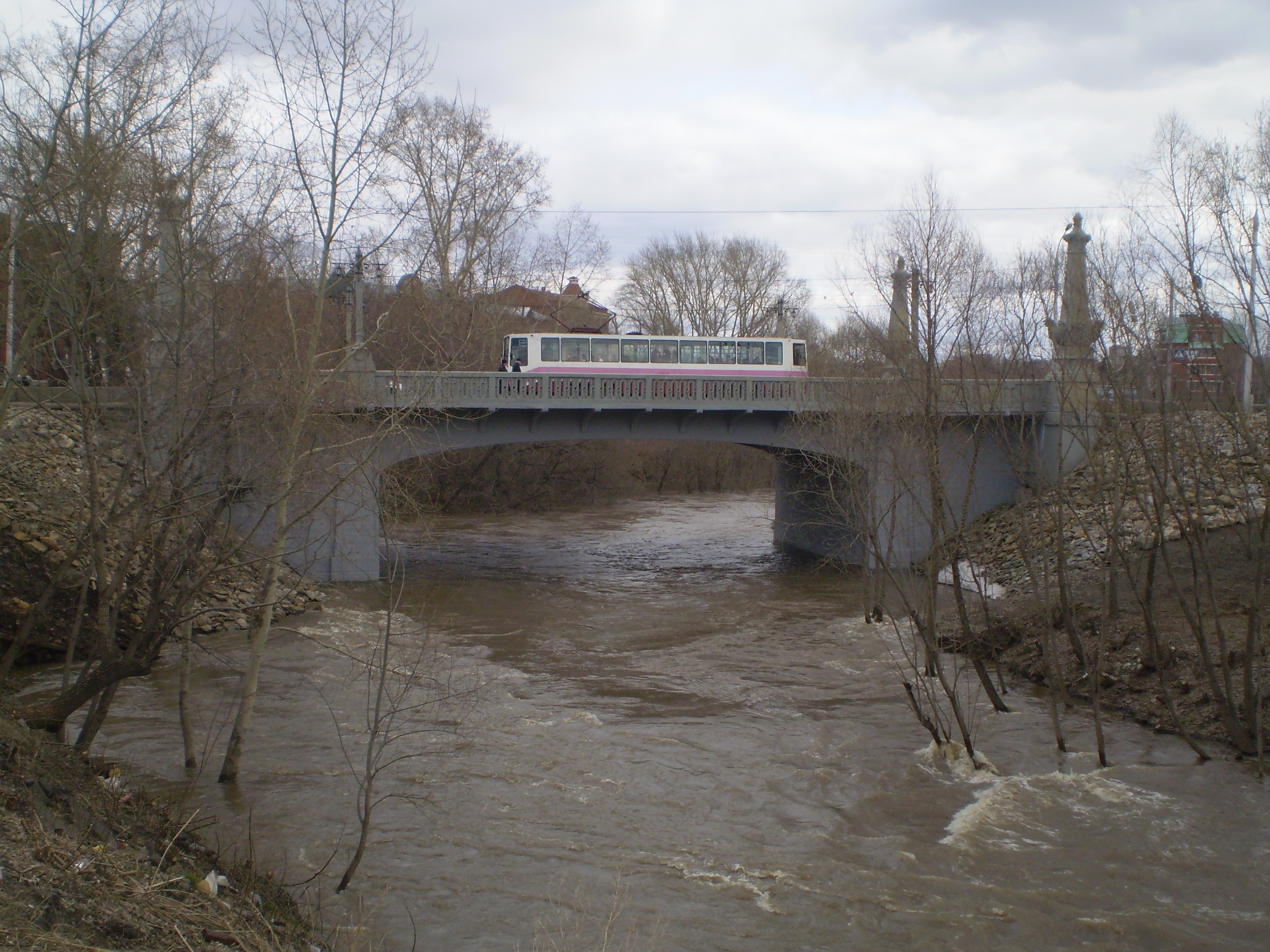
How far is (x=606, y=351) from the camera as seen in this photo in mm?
32031

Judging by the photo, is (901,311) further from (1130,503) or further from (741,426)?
(741,426)

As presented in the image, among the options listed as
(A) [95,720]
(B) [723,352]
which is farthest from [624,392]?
(A) [95,720]

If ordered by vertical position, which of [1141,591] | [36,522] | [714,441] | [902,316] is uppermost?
[902,316]

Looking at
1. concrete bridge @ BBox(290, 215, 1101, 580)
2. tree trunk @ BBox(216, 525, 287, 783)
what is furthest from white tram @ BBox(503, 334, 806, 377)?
tree trunk @ BBox(216, 525, 287, 783)

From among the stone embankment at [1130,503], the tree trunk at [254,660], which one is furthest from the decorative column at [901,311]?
the tree trunk at [254,660]

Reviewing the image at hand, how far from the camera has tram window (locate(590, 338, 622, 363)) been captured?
31906mm

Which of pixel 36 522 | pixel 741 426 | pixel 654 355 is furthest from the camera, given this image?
pixel 654 355

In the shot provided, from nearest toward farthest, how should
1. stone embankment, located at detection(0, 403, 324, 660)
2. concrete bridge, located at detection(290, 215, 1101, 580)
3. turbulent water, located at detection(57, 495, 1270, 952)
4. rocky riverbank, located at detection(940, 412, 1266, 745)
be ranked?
turbulent water, located at detection(57, 495, 1270, 952), rocky riverbank, located at detection(940, 412, 1266, 745), stone embankment, located at detection(0, 403, 324, 660), concrete bridge, located at detection(290, 215, 1101, 580)

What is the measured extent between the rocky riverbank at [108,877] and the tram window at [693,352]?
2571 cm

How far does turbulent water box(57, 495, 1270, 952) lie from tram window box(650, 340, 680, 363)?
16.2 metres

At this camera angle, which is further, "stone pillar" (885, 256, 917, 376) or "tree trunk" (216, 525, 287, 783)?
"stone pillar" (885, 256, 917, 376)

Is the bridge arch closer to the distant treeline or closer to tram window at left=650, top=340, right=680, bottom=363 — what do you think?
tram window at left=650, top=340, right=680, bottom=363

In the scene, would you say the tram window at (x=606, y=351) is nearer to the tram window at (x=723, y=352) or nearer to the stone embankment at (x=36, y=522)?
the tram window at (x=723, y=352)

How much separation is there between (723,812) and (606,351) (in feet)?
76.7
